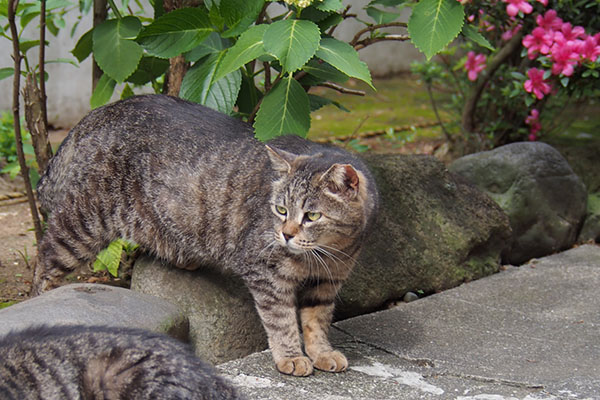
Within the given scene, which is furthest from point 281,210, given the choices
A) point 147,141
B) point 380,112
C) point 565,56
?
point 380,112

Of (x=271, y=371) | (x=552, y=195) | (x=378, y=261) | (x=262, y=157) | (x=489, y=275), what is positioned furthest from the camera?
(x=552, y=195)

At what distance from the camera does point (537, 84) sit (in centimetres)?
571

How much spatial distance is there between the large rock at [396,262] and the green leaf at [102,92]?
104 centimetres

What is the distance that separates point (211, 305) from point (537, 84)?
317cm

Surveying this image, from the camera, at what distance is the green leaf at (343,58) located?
3.69 metres

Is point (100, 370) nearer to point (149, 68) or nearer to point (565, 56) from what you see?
point (149, 68)

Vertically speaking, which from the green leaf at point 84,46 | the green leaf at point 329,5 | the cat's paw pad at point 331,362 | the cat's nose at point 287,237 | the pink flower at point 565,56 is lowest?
the cat's paw pad at point 331,362

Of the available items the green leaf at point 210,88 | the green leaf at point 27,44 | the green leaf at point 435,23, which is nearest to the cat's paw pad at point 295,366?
the green leaf at point 210,88

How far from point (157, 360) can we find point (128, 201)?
1513mm

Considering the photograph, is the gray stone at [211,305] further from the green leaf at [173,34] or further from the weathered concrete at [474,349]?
the green leaf at [173,34]

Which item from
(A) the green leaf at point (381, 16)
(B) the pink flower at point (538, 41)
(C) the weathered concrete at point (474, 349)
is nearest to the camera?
(C) the weathered concrete at point (474, 349)

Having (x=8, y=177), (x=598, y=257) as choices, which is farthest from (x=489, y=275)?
(x=8, y=177)

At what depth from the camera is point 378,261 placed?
15.1ft

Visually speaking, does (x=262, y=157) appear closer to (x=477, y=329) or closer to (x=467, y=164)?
(x=477, y=329)
